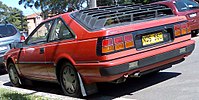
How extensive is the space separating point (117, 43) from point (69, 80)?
4.28 feet

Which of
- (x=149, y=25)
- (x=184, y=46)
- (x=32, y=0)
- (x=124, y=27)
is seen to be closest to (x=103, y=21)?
(x=124, y=27)

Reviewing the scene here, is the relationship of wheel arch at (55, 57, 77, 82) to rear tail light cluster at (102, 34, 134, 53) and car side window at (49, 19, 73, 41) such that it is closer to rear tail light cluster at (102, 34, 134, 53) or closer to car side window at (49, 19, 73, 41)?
car side window at (49, 19, 73, 41)

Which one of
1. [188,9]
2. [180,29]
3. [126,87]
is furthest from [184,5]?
[126,87]

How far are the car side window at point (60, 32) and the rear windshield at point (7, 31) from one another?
5.46m

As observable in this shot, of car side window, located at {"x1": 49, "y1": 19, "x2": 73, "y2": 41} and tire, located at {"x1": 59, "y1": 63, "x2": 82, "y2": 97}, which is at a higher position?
car side window, located at {"x1": 49, "y1": 19, "x2": 73, "y2": 41}

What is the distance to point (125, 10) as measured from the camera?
6.46 meters

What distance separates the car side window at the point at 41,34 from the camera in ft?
22.8

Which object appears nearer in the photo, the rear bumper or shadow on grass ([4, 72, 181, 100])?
the rear bumper

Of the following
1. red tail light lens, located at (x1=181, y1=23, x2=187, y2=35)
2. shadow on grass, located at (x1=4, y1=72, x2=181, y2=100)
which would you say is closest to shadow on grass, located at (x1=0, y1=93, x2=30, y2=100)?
shadow on grass, located at (x1=4, y1=72, x2=181, y2=100)

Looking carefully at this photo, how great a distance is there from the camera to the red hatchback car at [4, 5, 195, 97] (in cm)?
539

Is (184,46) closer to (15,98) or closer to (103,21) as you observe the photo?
(103,21)

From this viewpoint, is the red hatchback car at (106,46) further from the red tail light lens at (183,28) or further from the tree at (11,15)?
the tree at (11,15)

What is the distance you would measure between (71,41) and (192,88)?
2.16m

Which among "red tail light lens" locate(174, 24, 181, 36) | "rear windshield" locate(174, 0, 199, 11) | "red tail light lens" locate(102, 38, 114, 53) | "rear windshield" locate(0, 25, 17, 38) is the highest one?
"rear windshield" locate(174, 0, 199, 11)
